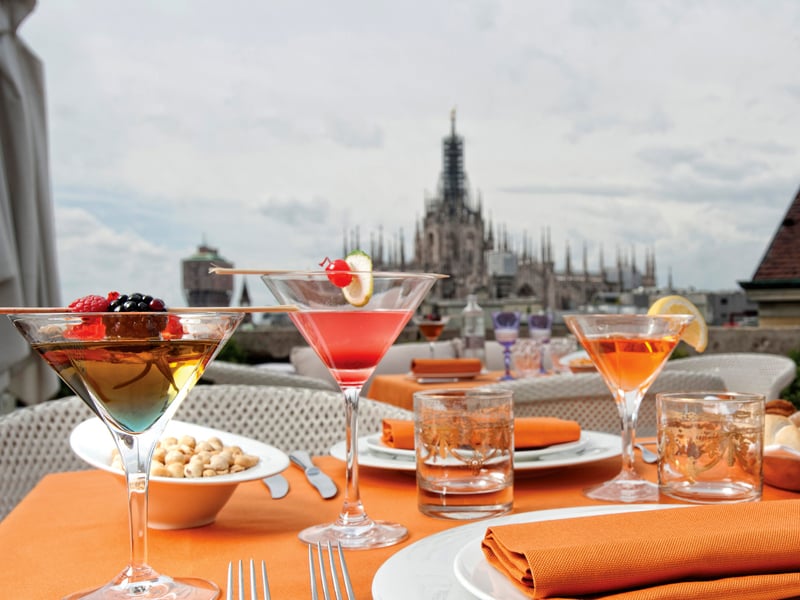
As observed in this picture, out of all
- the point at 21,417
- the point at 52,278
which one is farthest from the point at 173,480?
the point at 52,278

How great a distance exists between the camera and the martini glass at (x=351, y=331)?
0.85 m

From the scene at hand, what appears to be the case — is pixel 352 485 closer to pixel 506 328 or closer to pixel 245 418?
pixel 245 418

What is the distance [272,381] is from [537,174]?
2906cm

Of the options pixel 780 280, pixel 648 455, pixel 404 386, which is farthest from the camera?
pixel 780 280

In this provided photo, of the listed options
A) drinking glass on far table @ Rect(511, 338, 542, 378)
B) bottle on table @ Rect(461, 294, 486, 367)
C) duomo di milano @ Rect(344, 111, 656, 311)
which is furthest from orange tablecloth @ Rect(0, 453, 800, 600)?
duomo di milano @ Rect(344, 111, 656, 311)

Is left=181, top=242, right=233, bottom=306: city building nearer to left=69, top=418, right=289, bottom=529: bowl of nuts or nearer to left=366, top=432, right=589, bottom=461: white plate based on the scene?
left=366, top=432, right=589, bottom=461: white plate

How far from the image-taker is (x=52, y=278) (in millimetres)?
4176

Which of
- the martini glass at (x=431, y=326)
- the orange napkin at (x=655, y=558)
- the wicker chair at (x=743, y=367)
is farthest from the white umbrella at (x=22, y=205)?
the orange napkin at (x=655, y=558)

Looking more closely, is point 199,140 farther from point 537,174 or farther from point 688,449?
point 688,449

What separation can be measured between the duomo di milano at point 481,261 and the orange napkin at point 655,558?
27156 mm

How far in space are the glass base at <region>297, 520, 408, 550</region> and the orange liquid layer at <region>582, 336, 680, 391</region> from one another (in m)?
0.37

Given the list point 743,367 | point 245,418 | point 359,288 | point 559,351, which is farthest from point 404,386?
point 359,288

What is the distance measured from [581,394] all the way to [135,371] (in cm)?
187

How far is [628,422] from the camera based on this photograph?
1064 millimetres
